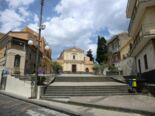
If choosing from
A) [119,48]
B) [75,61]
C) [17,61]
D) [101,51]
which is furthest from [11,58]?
[75,61]

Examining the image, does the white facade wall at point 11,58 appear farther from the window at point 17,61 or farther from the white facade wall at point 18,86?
the white facade wall at point 18,86

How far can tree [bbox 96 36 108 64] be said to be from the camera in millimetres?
48656

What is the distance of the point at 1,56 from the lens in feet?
101

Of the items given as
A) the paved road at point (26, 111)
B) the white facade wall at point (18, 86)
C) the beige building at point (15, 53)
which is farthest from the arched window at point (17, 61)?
the paved road at point (26, 111)

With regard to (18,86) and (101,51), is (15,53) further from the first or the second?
(101,51)

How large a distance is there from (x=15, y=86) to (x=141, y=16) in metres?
14.4

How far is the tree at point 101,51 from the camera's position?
48.7 m

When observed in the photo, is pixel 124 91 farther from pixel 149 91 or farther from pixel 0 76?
pixel 0 76

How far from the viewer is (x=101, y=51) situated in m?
49.5

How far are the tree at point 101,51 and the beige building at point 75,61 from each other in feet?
23.8

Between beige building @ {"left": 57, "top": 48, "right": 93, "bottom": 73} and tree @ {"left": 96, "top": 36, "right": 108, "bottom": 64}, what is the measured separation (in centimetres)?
727

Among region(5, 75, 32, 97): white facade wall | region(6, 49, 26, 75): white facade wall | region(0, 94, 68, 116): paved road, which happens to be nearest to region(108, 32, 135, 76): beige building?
region(6, 49, 26, 75): white facade wall

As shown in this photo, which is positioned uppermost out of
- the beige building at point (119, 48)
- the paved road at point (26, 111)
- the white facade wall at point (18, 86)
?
the beige building at point (119, 48)

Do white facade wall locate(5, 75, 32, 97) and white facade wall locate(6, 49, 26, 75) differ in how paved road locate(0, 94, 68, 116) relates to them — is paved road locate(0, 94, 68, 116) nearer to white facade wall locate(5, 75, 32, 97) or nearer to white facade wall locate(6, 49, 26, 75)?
white facade wall locate(5, 75, 32, 97)
